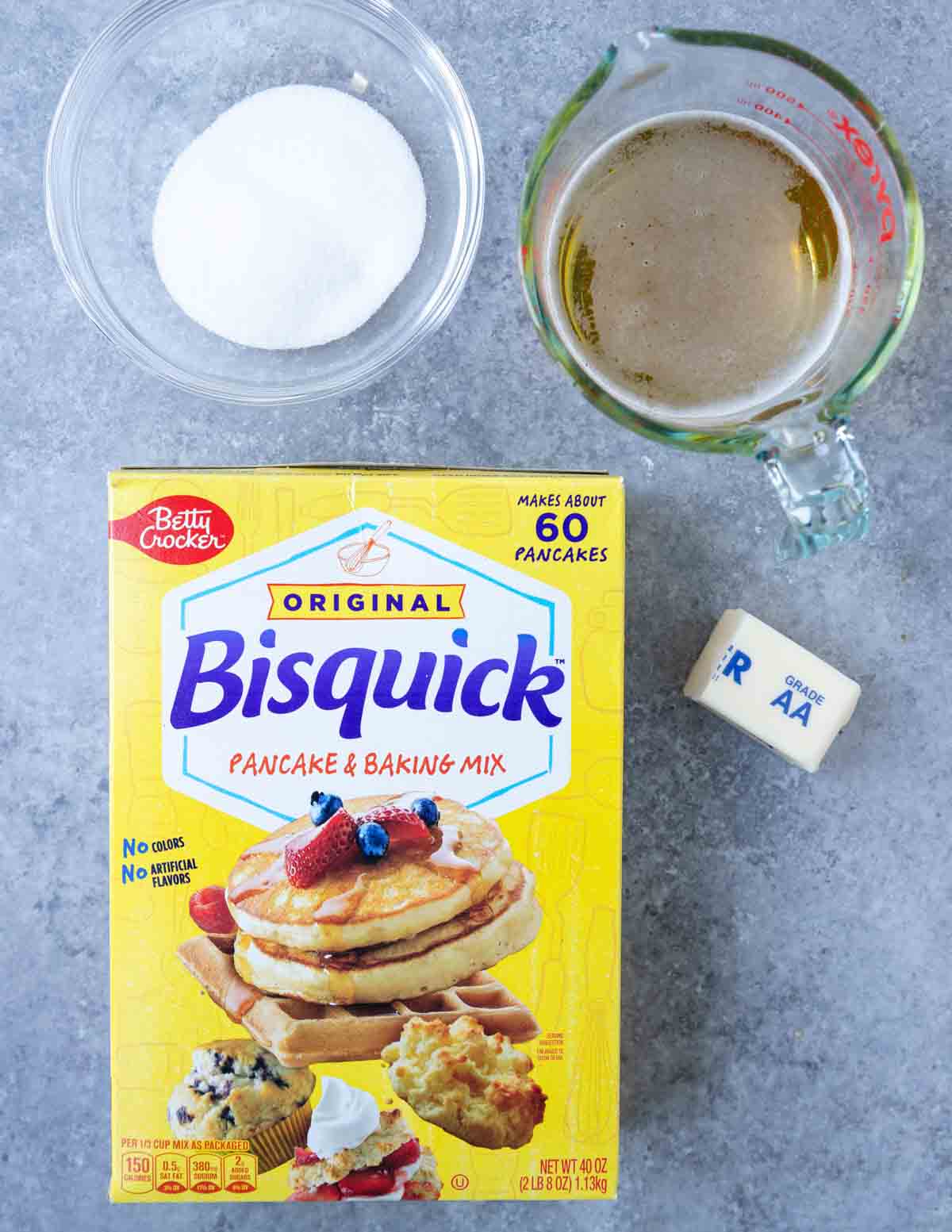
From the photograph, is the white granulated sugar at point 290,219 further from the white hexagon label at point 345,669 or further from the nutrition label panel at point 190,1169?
the nutrition label panel at point 190,1169

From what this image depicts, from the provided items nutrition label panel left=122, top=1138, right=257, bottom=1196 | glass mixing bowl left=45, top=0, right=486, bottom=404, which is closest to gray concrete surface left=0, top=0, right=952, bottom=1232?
glass mixing bowl left=45, top=0, right=486, bottom=404

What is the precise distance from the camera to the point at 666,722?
1113mm

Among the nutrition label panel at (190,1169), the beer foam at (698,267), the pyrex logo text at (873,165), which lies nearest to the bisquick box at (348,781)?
the nutrition label panel at (190,1169)

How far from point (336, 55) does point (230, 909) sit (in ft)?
2.50

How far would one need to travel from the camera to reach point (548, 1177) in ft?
3.26

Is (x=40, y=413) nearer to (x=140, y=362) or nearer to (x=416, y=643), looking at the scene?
(x=140, y=362)

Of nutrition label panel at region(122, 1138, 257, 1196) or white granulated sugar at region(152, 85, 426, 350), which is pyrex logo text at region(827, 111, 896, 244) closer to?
white granulated sugar at region(152, 85, 426, 350)

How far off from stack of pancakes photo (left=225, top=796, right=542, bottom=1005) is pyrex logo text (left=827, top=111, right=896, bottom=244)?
1.81ft

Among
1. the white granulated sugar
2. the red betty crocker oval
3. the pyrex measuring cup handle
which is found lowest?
the pyrex measuring cup handle

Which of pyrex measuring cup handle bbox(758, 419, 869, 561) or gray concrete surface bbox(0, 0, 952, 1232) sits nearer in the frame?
pyrex measuring cup handle bbox(758, 419, 869, 561)

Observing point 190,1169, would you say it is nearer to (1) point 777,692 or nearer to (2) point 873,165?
(1) point 777,692

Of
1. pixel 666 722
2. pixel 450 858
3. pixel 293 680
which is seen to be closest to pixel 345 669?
pixel 293 680

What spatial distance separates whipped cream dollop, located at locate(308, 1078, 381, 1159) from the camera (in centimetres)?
97

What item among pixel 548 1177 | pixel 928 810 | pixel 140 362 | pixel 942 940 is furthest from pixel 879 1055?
pixel 140 362
